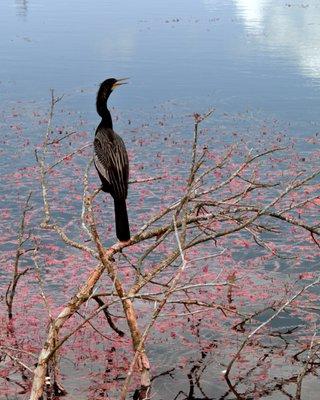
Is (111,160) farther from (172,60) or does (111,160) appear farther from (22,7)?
(22,7)

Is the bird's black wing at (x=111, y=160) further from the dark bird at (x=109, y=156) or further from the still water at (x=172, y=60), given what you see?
the still water at (x=172, y=60)

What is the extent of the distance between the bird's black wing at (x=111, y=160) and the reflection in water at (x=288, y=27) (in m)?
43.4

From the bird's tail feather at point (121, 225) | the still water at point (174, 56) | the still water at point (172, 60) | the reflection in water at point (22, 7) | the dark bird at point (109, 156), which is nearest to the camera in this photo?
the bird's tail feather at point (121, 225)

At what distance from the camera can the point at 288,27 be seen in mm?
81625

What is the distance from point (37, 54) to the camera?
208 ft

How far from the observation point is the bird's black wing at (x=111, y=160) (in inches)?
492

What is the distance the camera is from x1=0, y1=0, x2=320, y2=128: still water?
4691cm

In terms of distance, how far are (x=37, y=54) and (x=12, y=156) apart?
3261cm

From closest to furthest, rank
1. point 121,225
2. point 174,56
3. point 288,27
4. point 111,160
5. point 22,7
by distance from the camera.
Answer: point 121,225 < point 111,160 < point 174,56 < point 288,27 < point 22,7

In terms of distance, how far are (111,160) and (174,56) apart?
169ft

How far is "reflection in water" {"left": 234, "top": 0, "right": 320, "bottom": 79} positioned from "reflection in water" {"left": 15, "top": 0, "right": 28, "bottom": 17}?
2864cm

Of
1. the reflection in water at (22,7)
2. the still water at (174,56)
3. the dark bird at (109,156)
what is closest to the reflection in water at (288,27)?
the still water at (174,56)

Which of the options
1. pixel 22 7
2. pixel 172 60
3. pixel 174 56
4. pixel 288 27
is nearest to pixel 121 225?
pixel 172 60

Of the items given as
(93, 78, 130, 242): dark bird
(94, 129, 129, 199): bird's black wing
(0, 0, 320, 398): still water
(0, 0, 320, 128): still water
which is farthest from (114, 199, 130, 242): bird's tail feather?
(0, 0, 320, 128): still water
